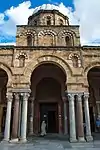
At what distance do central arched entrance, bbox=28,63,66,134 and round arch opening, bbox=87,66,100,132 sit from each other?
2.69m

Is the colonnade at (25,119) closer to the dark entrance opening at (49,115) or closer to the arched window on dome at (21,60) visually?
the arched window on dome at (21,60)

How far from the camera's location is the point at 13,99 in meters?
11.3

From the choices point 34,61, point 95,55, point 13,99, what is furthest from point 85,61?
point 13,99

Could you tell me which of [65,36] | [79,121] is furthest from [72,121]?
[65,36]

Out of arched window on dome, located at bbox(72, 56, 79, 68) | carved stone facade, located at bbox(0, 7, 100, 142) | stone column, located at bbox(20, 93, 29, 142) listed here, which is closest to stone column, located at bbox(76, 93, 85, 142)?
carved stone facade, located at bbox(0, 7, 100, 142)

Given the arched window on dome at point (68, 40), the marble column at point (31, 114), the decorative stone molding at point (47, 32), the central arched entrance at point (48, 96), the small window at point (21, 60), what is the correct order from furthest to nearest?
1. the decorative stone molding at point (47, 32)
2. the arched window on dome at point (68, 40)
3. the central arched entrance at point (48, 96)
4. the marble column at point (31, 114)
5. the small window at point (21, 60)

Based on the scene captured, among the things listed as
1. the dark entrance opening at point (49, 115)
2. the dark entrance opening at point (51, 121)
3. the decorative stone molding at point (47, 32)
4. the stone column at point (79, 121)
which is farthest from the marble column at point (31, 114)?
the decorative stone molding at point (47, 32)

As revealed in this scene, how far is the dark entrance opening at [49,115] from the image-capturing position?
47.1 ft

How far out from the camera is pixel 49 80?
14984mm

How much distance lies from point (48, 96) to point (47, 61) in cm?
387

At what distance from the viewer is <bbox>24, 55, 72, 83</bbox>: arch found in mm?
11273

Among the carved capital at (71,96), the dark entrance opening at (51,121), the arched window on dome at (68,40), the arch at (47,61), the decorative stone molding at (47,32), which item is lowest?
the dark entrance opening at (51,121)

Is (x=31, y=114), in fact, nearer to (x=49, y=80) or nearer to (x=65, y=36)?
(x=49, y=80)

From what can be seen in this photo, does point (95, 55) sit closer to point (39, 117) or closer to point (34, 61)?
point (34, 61)
